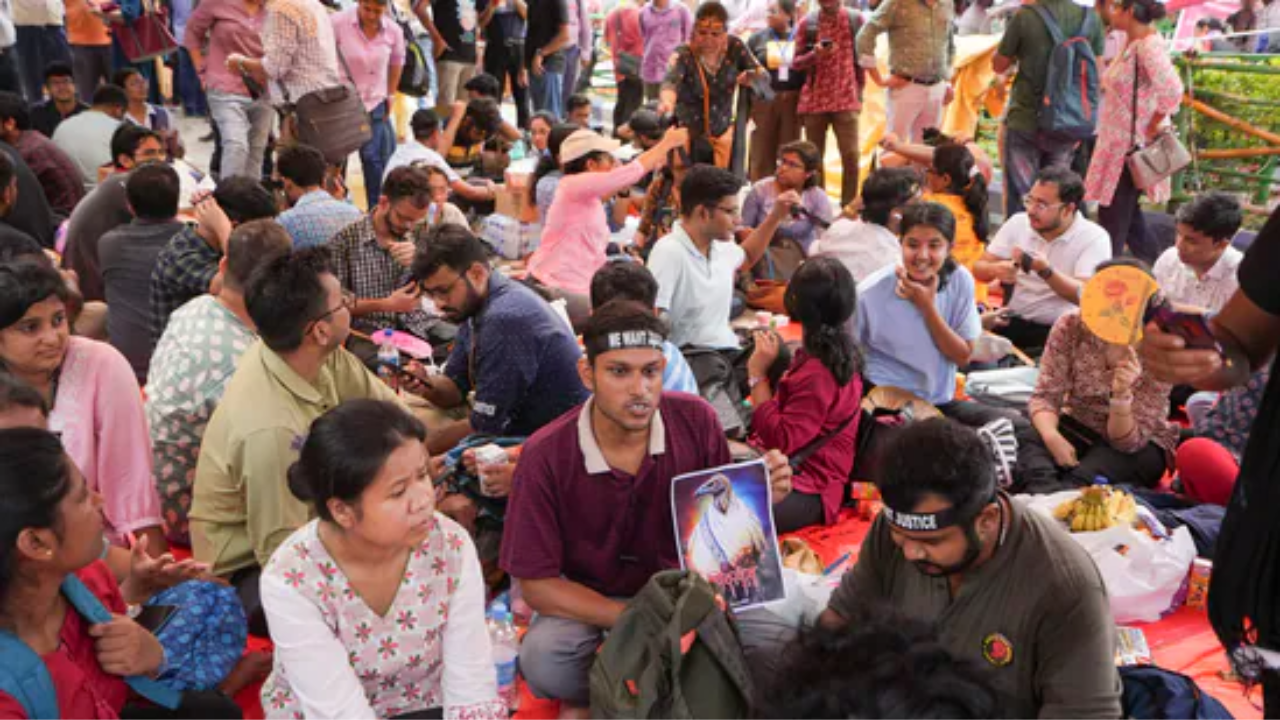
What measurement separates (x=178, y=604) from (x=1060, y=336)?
3204mm

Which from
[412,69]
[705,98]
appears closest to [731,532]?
[705,98]

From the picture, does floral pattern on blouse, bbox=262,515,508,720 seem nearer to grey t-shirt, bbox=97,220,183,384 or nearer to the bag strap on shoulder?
the bag strap on shoulder

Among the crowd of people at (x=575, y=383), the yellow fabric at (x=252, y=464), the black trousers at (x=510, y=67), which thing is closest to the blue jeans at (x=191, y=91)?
the black trousers at (x=510, y=67)

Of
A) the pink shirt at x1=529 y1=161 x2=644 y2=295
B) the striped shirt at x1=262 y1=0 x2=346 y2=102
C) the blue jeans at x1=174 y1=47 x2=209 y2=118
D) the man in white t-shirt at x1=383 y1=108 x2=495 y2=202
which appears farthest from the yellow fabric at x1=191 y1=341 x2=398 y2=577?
the blue jeans at x1=174 y1=47 x2=209 y2=118

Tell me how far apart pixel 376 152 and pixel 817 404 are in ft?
16.8

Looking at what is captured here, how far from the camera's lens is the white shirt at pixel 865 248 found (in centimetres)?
565

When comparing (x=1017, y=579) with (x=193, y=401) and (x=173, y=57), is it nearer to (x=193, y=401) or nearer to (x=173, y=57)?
(x=193, y=401)

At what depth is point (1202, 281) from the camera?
5.00 metres

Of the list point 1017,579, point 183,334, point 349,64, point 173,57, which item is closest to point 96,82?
point 173,57

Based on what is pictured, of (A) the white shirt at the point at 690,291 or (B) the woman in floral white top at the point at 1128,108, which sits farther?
(B) the woman in floral white top at the point at 1128,108

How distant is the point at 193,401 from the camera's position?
3.73m

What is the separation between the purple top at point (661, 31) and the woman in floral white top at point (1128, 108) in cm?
464

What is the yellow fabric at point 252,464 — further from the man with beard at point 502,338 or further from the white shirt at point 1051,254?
the white shirt at point 1051,254

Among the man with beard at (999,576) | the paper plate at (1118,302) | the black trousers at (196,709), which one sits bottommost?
the black trousers at (196,709)
